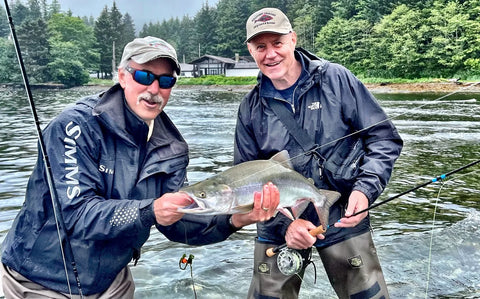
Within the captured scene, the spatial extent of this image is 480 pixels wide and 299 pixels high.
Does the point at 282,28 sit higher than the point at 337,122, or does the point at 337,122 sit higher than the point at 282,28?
the point at 282,28

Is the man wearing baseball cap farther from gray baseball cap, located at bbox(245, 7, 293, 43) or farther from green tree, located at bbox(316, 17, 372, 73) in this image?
green tree, located at bbox(316, 17, 372, 73)

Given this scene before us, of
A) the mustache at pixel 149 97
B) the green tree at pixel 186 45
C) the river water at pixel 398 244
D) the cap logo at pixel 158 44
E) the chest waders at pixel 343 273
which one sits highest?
the green tree at pixel 186 45

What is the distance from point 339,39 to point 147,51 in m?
80.9

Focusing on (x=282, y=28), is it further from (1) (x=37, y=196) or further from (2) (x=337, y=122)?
(1) (x=37, y=196)

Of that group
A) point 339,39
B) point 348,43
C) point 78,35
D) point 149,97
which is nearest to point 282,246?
point 149,97

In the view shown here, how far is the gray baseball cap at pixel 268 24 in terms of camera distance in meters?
3.85

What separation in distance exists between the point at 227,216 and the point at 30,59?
3877 inches

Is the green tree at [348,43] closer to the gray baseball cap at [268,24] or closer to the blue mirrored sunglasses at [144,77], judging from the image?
the gray baseball cap at [268,24]

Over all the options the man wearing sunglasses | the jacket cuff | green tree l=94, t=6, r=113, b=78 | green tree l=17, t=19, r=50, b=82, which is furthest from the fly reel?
green tree l=94, t=6, r=113, b=78

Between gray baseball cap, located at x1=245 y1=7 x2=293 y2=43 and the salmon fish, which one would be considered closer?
the salmon fish

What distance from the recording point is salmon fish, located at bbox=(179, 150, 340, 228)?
9.82 ft

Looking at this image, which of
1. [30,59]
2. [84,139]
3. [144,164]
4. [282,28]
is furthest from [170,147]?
[30,59]

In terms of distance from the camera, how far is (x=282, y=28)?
388cm

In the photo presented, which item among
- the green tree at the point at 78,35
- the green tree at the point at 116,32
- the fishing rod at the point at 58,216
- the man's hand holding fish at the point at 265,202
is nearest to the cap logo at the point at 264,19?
the man's hand holding fish at the point at 265,202
